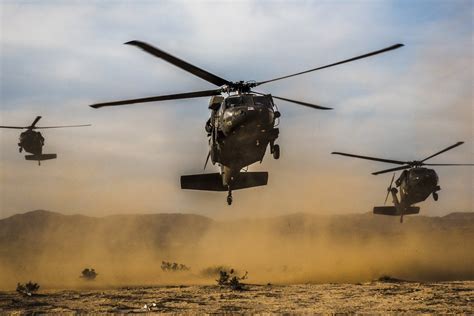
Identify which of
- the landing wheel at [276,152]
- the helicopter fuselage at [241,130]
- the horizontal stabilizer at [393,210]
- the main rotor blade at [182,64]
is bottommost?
the horizontal stabilizer at [393,210]

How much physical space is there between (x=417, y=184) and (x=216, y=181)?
11.6m

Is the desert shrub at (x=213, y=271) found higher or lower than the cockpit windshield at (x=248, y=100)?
lower

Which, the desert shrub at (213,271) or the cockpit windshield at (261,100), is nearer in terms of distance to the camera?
the cockpit windshield at (261,100)

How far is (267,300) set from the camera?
17.7 metres

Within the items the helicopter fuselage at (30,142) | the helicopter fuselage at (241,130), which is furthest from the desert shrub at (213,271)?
the helicopter fuselage at (241,130)

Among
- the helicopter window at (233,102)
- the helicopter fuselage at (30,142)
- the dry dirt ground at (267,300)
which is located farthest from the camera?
the helicopter fuselage at (30,142)

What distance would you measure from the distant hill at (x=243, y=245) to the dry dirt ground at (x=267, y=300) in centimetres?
1261

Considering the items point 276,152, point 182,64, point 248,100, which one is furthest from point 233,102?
point 182,64

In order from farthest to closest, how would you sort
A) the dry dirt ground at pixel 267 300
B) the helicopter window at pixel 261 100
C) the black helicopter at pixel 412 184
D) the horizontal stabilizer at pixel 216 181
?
the black helicopter at pixel 412 184 < the horizontal stabilizer at pixel 216 181 < the helicopter window at pixel 261 100 < the dry dirt ground at pixel 267 300

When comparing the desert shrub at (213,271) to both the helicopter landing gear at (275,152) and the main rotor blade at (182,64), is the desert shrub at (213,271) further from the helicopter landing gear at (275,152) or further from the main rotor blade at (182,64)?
the main rotor blade at (182,64)

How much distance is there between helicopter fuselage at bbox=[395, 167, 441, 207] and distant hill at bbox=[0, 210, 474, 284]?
7.10 m

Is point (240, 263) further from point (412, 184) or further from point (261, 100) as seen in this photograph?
point (261, 100)

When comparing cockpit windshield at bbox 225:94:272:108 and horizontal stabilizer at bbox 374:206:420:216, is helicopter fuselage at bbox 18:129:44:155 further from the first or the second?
horizontal stabilizer at bbox 374:206:420:216

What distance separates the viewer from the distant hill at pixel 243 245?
3991 centimetres
